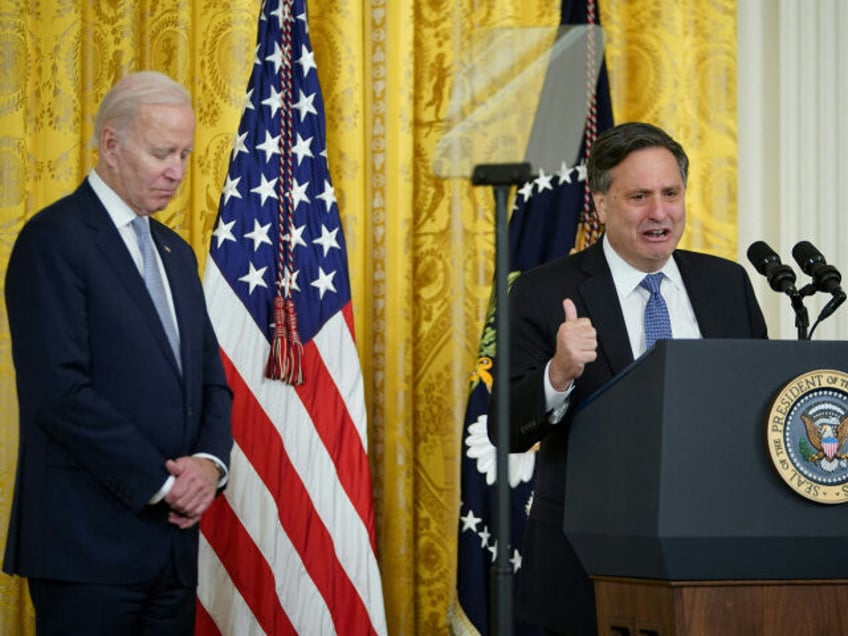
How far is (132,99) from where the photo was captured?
289 centimetres

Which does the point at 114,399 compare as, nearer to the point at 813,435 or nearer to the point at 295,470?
the point at 295,470

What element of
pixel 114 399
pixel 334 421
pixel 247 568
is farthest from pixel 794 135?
pixel 114 399

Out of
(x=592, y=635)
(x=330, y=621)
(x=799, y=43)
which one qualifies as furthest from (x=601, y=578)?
(x=799, y=43)

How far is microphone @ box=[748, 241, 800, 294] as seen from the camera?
2408 millimetres

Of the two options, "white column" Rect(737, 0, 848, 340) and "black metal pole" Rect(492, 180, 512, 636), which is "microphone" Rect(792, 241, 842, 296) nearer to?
"black metal pole" Rect(492, 180, 512, 636)

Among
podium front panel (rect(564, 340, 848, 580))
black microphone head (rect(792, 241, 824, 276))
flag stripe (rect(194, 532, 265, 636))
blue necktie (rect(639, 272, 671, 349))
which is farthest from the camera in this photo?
flag stripe (rect(194, 532, 265, 636))

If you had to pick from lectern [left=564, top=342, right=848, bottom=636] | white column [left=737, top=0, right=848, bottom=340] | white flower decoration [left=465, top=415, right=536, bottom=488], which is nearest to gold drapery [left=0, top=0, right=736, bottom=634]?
white column [left=737, top=0, right=848, bottom=340]

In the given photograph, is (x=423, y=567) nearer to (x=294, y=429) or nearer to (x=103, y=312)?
(x=294, y=429)

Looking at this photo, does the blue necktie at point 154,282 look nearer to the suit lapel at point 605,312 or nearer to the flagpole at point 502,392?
the suit lapel at point 605,312

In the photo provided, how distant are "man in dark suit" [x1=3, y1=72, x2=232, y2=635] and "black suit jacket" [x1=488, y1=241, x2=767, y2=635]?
2.51 ft

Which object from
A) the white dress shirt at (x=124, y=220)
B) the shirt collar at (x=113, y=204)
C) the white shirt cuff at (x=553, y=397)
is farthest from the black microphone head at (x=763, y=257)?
the shirt collar at (x=113, y=204)

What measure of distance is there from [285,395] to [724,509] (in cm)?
205

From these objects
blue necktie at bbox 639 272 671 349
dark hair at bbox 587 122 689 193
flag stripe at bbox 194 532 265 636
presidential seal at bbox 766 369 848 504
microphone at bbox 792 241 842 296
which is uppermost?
dark hair at bbox 587 122 689 193

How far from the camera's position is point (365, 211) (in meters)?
4.31
